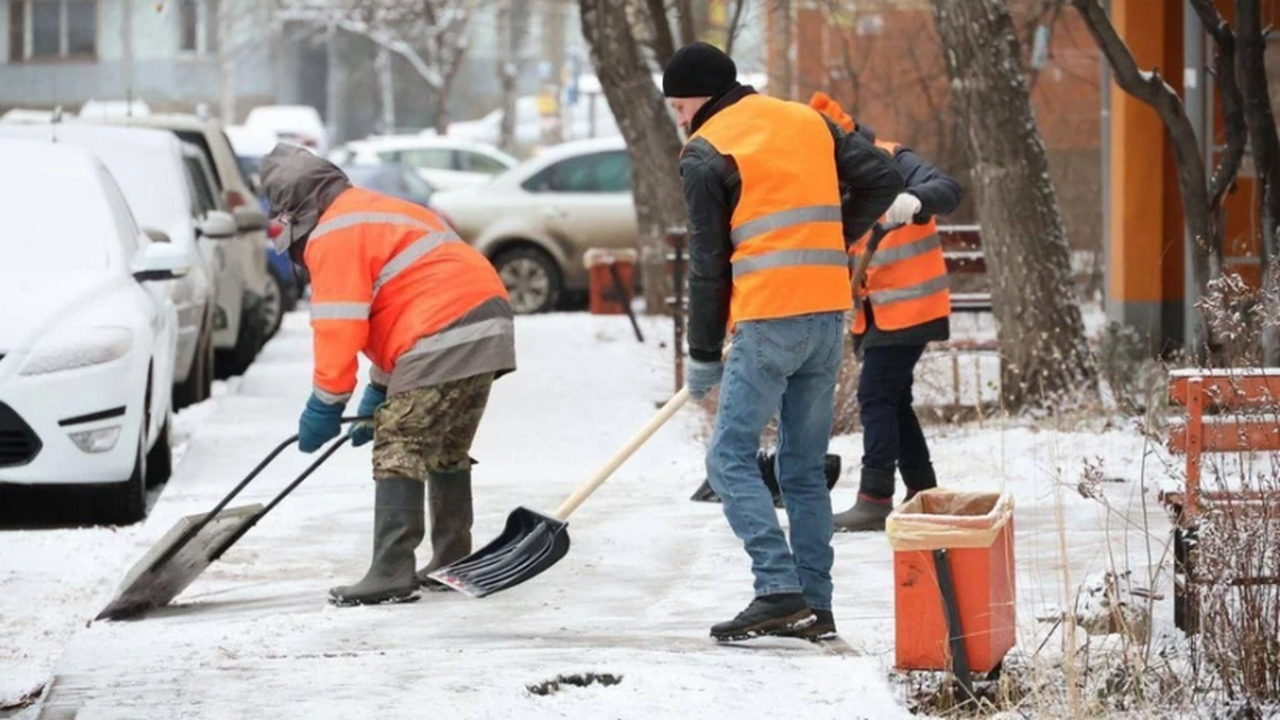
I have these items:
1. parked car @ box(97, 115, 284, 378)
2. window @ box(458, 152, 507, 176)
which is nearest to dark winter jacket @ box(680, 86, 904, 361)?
parked car @ box(97, 115, 284, 378)

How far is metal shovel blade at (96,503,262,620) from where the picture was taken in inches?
299

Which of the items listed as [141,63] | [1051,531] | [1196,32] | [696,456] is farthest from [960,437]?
[141,63]

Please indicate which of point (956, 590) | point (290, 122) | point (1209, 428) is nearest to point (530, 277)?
point (1209, 428)

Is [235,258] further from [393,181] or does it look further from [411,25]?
[411,25]

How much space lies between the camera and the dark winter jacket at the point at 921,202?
8.14 metres

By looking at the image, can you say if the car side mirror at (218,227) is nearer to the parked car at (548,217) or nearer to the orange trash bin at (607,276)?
the orange trash bin at (607,276)

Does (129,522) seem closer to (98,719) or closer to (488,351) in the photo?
(488,351)

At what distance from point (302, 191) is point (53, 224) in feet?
10.6

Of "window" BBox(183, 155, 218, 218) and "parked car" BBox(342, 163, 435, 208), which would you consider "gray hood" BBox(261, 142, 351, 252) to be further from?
"parked car" BBox(342, 163, 435, 208)

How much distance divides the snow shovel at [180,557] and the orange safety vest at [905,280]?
1.90 m

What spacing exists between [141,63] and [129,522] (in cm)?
5731

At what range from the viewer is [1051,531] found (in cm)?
888

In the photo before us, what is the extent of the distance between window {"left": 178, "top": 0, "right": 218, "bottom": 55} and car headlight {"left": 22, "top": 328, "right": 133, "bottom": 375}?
54087 millimetres

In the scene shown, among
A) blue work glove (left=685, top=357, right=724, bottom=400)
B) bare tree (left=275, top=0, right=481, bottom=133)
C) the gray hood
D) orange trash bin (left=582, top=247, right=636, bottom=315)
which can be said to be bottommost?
orange trash bin (left=582, top=247, right=636, bottom=315)
